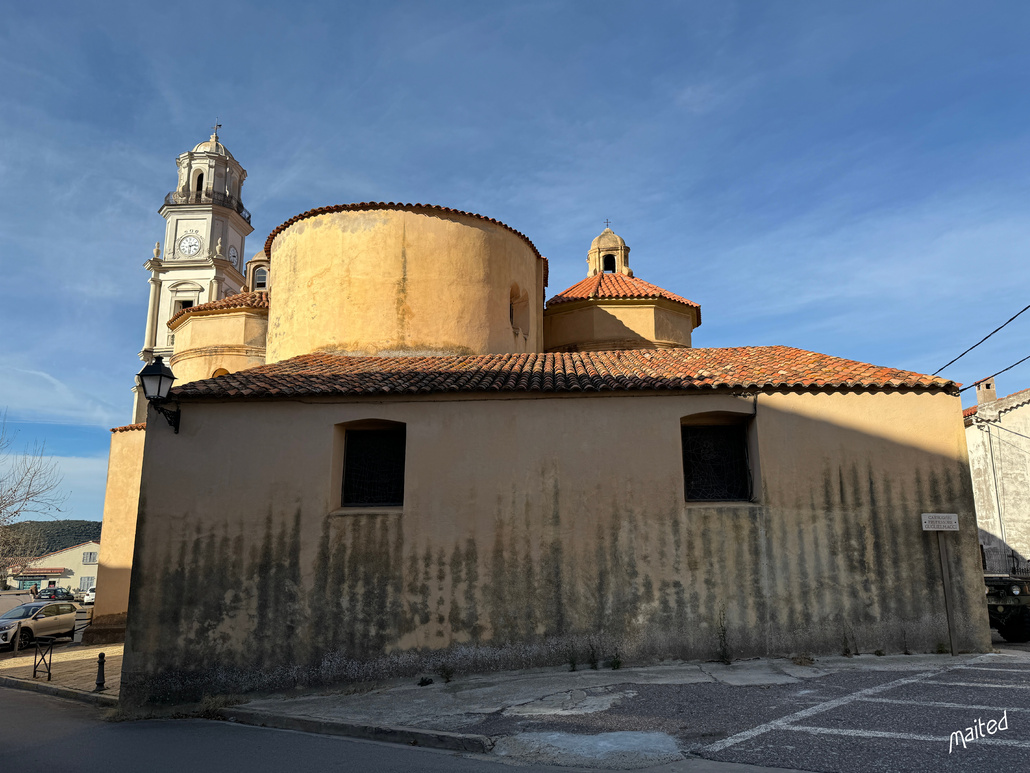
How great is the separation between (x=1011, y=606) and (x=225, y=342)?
65.4ft

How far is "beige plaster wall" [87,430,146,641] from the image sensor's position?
63.4ft

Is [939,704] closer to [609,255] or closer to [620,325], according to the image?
[620,325]

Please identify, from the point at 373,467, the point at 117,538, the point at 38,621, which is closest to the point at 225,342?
the point at 117,538

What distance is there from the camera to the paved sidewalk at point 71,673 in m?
12.7

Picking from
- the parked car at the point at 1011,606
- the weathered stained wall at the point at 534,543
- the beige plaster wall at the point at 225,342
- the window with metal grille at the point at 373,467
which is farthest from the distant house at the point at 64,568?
the parked car at the point at 1011,606

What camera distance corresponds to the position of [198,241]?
144 ft

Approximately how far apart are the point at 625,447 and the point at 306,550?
505 centimetres

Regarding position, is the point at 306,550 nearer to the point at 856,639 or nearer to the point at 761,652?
the point at 761,652

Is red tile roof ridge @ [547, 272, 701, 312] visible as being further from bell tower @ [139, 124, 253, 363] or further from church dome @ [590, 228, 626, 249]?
bell tower @ [139, 124, 253, 363]

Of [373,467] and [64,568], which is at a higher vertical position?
[373,467]

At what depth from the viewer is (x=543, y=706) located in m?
7.87

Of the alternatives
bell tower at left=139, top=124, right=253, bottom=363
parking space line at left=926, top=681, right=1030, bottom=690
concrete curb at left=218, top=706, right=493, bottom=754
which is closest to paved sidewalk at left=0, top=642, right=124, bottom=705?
concrete curb at left=218, top=706, right=493, bottom=754

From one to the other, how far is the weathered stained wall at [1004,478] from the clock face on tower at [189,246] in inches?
1716

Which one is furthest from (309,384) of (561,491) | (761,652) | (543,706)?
(761,652)
